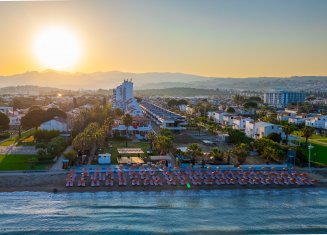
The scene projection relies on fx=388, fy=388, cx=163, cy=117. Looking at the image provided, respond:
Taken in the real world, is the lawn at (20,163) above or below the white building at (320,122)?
below

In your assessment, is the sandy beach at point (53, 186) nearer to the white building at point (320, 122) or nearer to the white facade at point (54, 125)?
the white facade at point (54, 125)

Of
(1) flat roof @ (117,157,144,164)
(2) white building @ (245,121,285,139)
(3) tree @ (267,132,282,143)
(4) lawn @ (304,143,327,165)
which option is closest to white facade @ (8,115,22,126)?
(1) flat roof @ (117,157,144,164)

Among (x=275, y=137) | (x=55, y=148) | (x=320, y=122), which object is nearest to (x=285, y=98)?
(x=320, y=122)

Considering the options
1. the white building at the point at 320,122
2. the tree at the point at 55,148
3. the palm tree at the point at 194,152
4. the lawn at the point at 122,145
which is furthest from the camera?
the white building at the point at 320,122

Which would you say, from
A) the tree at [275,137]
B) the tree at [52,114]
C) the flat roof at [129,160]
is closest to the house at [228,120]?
the tree at [275,137]

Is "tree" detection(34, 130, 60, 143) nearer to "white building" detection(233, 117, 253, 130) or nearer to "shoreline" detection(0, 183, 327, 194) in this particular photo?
"shoreline" detection(0, 183, 327, 194)

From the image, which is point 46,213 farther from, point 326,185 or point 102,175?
point 326,185
